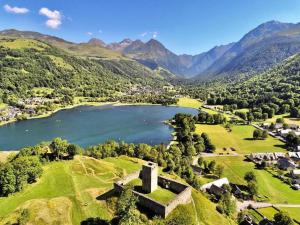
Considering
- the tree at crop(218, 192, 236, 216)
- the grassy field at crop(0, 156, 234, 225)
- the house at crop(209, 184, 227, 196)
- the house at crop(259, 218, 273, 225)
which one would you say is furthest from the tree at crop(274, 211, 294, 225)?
the house at crop(209, 184, 227, 196)

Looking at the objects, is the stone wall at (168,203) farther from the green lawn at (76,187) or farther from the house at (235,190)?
the house at (235,190)

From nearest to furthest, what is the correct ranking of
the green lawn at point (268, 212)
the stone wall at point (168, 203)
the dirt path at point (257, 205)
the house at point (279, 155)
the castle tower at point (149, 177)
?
the stone wall at point (168, 203), the castle tower at point (149, 177), the green lawn at point (268, 212), the dirt path at point (257, 205), the house at point (279, 155)

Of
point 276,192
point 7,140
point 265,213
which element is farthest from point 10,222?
point 7,140

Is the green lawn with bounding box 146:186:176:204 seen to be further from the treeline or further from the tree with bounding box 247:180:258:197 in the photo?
the tree with bounding box 247:180:258:197

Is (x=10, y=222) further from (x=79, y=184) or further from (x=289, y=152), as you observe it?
(x=289, y=152)

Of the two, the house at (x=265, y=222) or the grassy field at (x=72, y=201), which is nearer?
the grassy field at (x=72, y=201)

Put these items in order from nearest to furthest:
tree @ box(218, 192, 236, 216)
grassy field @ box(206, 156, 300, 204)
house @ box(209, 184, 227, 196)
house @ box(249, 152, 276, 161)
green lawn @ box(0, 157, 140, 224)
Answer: green lawn @ box(0, 157, 140, 224) < tree @ box(218, 192, 236, 216) < house @ box(209, 184, 227, 196) < grassy field @ box(206, 156, 300, 204) < house @ box(249, 152, 276, 161)

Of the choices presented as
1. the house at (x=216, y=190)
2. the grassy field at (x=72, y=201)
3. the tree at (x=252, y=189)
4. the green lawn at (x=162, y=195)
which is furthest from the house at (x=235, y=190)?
the green lawn at (x=162, y=195)
